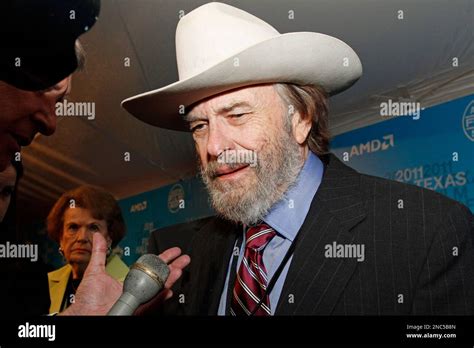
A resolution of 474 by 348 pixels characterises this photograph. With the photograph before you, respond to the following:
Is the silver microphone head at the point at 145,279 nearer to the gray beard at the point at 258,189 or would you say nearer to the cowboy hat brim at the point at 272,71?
the gray beard at the point at 258,189

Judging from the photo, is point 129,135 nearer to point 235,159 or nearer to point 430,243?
point 235,159

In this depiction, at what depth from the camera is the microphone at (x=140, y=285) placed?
1.20 meters

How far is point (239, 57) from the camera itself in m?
1.48

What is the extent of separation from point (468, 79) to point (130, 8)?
1.03 meters

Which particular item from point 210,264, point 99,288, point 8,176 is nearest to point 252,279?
point 210,264

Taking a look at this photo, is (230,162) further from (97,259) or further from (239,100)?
(97,259)

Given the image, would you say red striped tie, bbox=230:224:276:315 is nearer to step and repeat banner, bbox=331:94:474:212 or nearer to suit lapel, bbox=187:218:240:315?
suit lapel, bbox=187:218:240:315

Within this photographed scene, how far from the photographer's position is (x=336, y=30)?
171cm

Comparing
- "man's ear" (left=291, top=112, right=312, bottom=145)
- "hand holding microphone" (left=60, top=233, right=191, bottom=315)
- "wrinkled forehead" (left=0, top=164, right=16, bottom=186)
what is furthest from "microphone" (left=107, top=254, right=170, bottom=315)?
"wrinkled forehead" (left=0, top=164, right=16, bottom=186)

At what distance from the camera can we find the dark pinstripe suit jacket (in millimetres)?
1372

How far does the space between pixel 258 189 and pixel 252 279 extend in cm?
24

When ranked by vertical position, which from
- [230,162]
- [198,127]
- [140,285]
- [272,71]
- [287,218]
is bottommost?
[140,285]

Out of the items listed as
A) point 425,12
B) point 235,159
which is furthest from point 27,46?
point 425,12

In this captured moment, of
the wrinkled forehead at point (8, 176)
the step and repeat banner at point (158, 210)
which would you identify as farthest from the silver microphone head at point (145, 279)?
the wrinkled forehead at point (8, 176)
